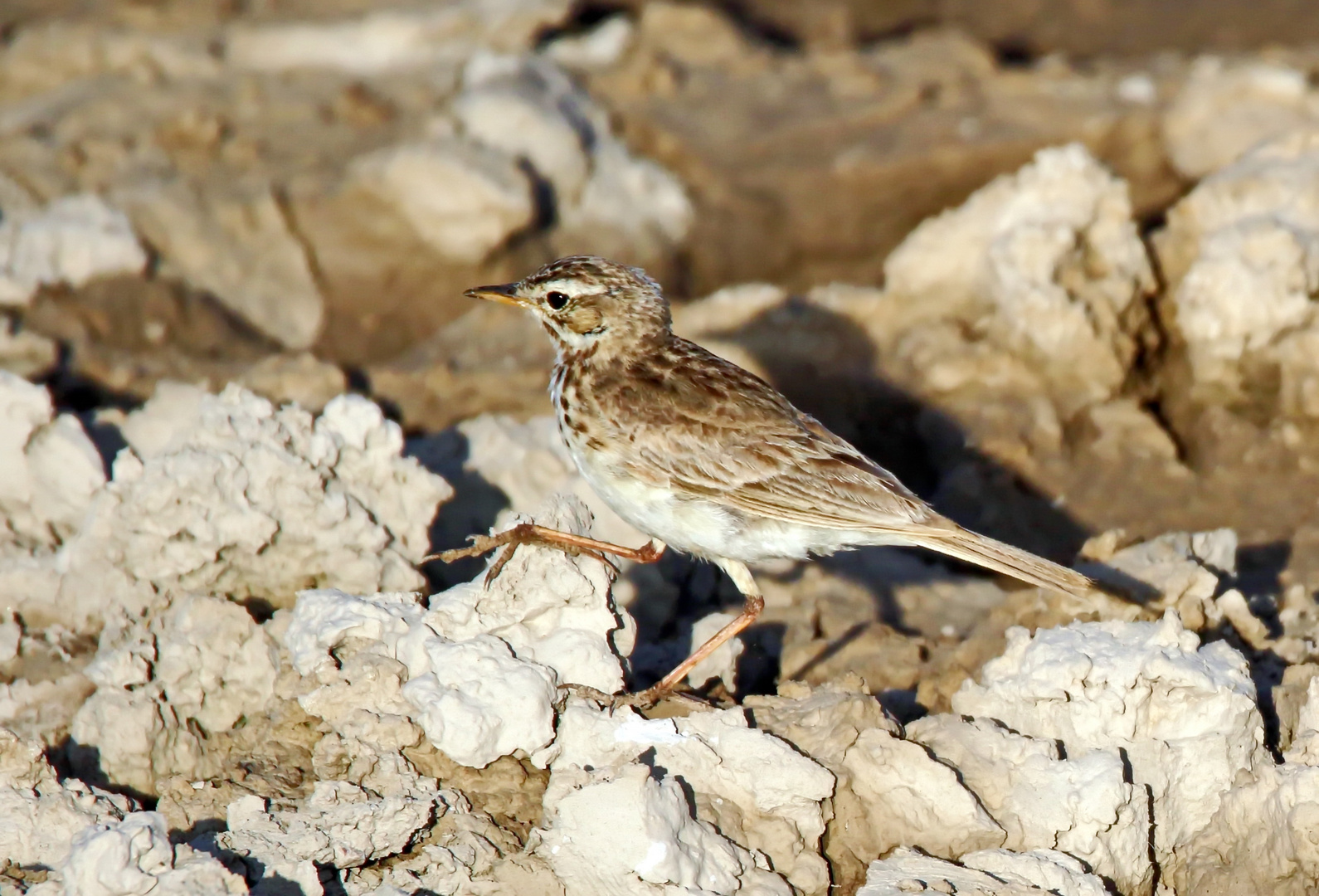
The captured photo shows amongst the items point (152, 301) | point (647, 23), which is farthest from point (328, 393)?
point (647, 23)

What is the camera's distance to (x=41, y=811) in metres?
4.72

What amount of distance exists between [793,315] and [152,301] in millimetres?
3832

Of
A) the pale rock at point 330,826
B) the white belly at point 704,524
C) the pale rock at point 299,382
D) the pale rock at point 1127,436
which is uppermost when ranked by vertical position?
the white belly at point 704,524

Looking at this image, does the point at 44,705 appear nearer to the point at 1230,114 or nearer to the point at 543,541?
the point at 543,541

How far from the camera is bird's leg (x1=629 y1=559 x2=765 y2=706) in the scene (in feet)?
16.8

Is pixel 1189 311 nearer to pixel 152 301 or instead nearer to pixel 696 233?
pixel 696 233

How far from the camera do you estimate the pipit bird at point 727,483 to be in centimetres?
561

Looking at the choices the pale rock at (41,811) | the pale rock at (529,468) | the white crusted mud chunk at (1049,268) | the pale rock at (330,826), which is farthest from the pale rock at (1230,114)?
the pale rock at (41,811)

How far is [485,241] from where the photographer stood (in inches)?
383

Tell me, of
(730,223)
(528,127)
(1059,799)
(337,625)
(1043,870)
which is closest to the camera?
(1043,870)

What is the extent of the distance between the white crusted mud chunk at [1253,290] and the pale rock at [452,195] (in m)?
4.09

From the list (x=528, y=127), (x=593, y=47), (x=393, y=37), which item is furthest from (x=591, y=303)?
(x=393, y=37)

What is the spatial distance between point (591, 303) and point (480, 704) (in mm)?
1973

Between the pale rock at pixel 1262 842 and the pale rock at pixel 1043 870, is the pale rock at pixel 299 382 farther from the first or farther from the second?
the pale rock at pixel 1262 842
